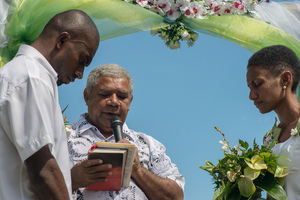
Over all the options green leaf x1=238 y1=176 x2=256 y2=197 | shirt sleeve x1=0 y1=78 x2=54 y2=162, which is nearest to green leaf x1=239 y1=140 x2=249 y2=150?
green leaf x1=238 y1=176 x2=256 y2=197

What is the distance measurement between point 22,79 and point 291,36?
3.90 meters

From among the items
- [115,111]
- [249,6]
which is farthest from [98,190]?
Answer: [249,6]

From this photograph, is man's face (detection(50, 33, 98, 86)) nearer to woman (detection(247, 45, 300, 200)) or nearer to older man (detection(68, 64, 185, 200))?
older man (detection(68, 64, 185, 200))

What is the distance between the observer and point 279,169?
397 centimetres

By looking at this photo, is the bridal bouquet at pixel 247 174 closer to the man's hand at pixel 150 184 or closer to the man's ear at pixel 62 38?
the man's hand at pixel 150 184

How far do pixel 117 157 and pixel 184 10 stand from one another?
2.53 m

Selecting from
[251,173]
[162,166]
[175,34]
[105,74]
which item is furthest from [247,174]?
[175,34]

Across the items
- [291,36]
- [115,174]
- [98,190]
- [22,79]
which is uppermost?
[291,36]

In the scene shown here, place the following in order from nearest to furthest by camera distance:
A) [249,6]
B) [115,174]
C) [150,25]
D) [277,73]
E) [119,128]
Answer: [115,174] < [119,128] < [277,73] < [150,25] < [249,6]

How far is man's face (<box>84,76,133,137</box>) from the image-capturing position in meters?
4.39

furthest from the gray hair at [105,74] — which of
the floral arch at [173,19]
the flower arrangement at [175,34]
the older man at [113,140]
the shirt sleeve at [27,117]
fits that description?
the shirt sleeve at [27,117]

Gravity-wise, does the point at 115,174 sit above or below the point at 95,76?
below

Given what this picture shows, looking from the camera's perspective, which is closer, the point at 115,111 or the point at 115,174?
the point at 115,174

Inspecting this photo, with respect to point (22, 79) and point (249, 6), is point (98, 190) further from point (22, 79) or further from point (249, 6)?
point (249, 6)
